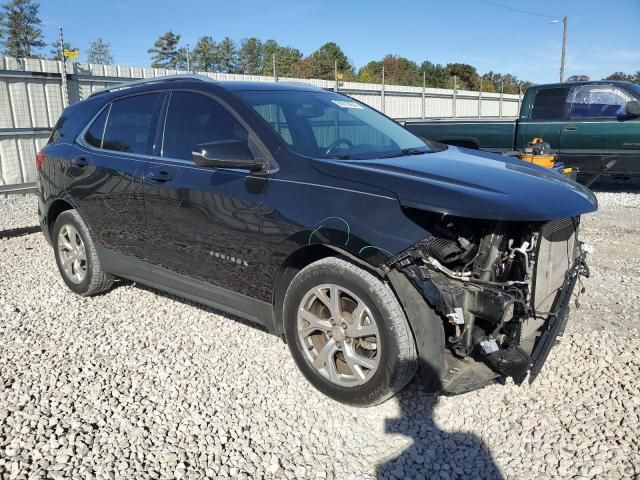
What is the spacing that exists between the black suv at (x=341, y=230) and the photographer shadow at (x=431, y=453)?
0.24 m

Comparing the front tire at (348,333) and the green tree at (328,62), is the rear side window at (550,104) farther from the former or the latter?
the green tree at (328,62)

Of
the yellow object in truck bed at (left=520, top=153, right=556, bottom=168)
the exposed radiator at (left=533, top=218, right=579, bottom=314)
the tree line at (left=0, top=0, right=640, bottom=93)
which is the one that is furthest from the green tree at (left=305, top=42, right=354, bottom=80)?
the exposed radiator at (left=533, top=218, right=579, bottom=314)

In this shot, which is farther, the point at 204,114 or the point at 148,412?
the point at 204,114

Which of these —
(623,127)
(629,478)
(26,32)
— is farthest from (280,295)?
(26,32)

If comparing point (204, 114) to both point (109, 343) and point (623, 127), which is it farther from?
point (623, 127)

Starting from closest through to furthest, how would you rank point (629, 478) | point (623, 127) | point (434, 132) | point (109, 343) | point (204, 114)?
point (629, 478) < point (204, 114) < point (109, 343) < point (623, 127) < point (434, 132)

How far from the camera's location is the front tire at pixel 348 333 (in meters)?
2.66

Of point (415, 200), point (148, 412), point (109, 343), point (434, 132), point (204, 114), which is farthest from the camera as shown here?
point (434, 132)

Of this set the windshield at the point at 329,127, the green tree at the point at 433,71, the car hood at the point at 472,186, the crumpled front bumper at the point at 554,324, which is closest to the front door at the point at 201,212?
the windshield at the point at 329,127

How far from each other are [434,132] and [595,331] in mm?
6560

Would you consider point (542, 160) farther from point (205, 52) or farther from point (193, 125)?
point (205, 52)

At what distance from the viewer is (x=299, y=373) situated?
11.0 feet

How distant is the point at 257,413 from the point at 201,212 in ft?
4.41

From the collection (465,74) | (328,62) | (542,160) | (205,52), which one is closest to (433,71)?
(465,74)
